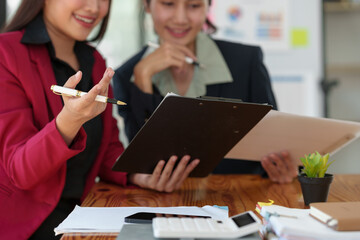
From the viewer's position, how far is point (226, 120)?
991 millimetres

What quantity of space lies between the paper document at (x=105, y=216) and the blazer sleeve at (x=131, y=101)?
1.79 feet

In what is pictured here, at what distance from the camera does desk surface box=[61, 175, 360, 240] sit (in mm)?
1015

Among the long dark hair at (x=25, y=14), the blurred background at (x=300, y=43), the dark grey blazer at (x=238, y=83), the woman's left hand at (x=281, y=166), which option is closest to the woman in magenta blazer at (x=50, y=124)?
the long dark hair at (x=25, y=14)

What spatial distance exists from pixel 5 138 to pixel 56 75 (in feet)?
1.04

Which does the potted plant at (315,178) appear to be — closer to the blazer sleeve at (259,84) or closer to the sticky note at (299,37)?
the blazer sleeve at (259,84)

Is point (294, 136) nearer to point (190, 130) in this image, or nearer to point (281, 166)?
point (281, 166)

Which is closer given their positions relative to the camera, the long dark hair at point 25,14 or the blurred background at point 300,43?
the long dark hair at point 25,14

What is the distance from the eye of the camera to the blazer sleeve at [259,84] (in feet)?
5.32

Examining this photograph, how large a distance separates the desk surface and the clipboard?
0.26ft

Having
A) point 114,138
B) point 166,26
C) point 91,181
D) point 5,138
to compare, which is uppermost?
point 166,26

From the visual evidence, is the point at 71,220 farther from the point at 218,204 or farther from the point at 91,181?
the point at 91,181

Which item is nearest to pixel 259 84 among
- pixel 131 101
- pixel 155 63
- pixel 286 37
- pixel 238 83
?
pixel 238 83

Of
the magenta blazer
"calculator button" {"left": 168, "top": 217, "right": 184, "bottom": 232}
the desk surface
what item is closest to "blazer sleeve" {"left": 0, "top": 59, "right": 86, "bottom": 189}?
the magenta blazer

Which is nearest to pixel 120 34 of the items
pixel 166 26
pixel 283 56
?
pixel 283 56
